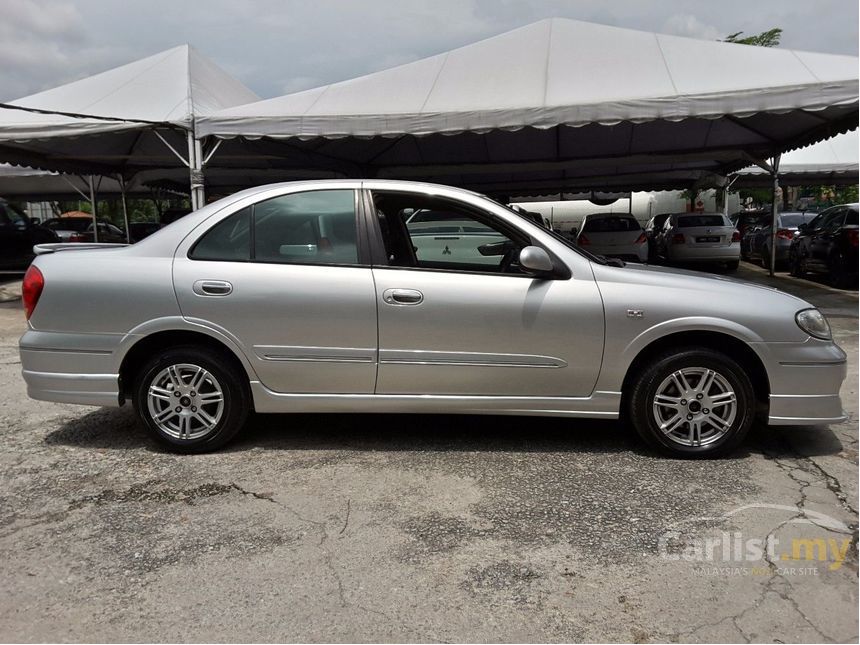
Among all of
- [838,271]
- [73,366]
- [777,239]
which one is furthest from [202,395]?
[777,239]

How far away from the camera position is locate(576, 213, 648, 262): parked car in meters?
14.6

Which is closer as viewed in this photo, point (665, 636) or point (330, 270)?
point (665, 636)

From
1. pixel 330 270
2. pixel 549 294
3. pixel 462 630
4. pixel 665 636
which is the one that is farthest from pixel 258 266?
pixel 665 636

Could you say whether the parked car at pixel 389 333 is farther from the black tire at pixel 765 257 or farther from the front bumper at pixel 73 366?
the black tire at pixel 765 257

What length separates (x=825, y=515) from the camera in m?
3.20

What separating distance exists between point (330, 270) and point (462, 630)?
7.27 ft

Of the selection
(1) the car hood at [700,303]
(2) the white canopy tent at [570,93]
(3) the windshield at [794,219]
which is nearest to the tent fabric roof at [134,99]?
(2) the white canopy tent at [570,93]

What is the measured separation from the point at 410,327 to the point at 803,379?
2.29 metres

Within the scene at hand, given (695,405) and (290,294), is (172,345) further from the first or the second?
(695,405)

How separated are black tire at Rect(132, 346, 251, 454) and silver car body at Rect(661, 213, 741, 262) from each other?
1368 cm

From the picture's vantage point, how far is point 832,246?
12.4 metres

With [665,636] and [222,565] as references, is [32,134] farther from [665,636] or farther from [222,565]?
[665,636]

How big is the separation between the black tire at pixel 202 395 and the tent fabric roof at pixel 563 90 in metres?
5.41

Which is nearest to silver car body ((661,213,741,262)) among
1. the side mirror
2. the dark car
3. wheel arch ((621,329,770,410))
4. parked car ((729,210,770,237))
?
parked car ((729,210,770,237))
